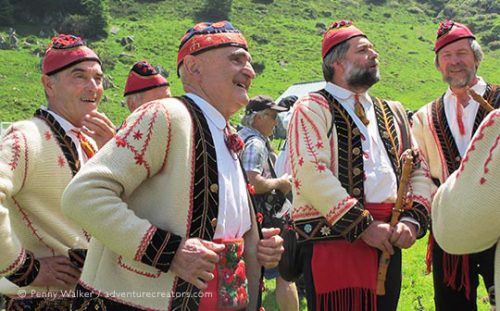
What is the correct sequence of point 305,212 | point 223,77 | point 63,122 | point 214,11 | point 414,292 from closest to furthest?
1. point 223,77
2. point 63,122
3. point 305,212
4. point 414,292
5. point 214,11

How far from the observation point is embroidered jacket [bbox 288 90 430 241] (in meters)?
3.34

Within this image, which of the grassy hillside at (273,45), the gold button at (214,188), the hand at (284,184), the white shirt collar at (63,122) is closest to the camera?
the gold button at (214,188)

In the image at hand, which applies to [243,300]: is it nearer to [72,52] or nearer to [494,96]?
[72,52]

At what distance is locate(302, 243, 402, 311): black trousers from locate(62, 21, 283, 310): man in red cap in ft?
2.99

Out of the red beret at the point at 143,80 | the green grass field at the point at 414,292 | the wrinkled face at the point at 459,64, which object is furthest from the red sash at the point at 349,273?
the green grass field at the point at 414,292

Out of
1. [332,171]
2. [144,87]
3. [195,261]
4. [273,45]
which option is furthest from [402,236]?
[273,45]

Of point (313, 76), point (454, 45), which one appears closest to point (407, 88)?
point (313, 76)

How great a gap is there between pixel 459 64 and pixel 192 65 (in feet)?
6.94

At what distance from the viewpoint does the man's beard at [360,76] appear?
3.68 metres

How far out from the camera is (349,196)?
11.0ft

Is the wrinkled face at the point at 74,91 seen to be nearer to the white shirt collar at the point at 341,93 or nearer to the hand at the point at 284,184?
the white shirt collar at the point at 341,93

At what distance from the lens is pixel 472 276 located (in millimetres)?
4023

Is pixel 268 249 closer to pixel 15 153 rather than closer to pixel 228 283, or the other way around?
pixel 228 283

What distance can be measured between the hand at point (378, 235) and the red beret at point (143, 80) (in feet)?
7.10
